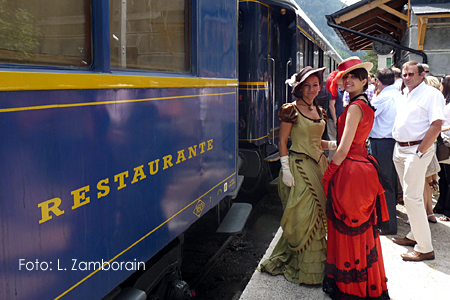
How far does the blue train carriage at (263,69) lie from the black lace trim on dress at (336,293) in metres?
2.33

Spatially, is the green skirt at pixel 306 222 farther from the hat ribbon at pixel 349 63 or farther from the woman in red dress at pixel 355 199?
the hat ribbon at pixel 349 63

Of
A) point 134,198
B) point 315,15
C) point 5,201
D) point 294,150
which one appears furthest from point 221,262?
point 315,15

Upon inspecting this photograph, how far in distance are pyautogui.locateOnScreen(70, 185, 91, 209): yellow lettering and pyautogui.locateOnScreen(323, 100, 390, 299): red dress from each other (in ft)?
6.81

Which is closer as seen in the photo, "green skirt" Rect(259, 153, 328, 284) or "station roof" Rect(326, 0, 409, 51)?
"green skirt" Rect(259, 153, 328, 284)

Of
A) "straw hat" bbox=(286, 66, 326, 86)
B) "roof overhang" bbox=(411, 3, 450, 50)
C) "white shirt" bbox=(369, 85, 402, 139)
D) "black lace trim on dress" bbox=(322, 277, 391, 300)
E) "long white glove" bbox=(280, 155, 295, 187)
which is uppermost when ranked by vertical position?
"roof overhang" bbox=(411, 3, 450, 50)

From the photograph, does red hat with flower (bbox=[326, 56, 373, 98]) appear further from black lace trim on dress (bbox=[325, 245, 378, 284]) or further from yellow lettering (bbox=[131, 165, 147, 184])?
yellow lettering (bbox=[131, 165, 147, 184])

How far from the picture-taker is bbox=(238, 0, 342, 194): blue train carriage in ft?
→ 18.2

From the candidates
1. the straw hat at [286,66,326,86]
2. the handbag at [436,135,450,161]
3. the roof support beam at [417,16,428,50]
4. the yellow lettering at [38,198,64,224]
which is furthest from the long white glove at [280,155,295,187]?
the roof support beam at [417,16,428,50]

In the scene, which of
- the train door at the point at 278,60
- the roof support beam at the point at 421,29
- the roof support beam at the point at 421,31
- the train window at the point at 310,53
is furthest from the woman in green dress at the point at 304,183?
the roof support beam at the point at 421,31

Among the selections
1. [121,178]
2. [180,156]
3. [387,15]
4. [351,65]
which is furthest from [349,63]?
[387,15]

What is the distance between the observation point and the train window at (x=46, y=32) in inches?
58.6

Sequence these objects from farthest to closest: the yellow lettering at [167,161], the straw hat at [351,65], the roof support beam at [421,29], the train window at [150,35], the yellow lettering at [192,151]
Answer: the roof support beam at [421,29] → the straw hat at [351,65] → the yellow lettering at [192,151] → the yellow lettering at [167,161] → the train window at [150,35]

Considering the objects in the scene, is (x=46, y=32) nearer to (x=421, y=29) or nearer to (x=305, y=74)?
(x=305, y=74)

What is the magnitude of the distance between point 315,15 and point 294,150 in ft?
565
